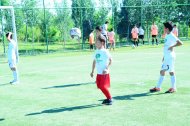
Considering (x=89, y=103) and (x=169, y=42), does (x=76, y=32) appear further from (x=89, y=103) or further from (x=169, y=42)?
(x=89, y=103)

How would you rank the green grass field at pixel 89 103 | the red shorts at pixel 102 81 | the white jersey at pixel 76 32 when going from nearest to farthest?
the green grass field at pixel 89 103, the red shorts at pixel 102 81, the white jersey at pixel 76 32

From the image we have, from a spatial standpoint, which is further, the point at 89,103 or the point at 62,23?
the point at 62,23

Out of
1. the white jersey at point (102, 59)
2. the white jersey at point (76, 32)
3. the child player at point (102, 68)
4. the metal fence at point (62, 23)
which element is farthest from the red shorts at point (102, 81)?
the white jersey at point (76, 32)

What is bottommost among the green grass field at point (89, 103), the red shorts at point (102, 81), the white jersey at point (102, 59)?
the green grass field at point (89, 103)

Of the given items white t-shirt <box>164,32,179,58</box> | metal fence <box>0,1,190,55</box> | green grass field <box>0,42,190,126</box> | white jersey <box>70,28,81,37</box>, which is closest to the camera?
green grass field <box>0,42,190,126</box>

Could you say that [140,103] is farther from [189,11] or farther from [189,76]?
[189,11]

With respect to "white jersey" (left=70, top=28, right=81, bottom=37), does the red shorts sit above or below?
below

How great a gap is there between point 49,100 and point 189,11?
1301 inches

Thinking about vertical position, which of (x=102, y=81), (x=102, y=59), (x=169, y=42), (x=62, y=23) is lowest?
(x=102, y=81)

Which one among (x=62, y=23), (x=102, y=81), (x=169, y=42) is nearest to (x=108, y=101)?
(x=102, y=81)

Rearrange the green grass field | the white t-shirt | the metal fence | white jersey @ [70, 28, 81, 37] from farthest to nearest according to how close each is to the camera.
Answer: white jersey @ [70, 28, 81, 37] → the metal fence → the white t-shirt → the green grass field

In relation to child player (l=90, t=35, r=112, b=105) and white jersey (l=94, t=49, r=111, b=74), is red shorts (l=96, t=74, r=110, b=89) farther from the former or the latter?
white jersey (l=94, t=49, r=111, b=74)

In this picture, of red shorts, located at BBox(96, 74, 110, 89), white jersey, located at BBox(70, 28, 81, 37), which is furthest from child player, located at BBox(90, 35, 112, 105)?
white jersey, located at BBox(70, 28, 81, 37)

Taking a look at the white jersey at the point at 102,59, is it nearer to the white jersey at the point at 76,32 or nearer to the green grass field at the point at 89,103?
the green grass field at the point at 89,103
